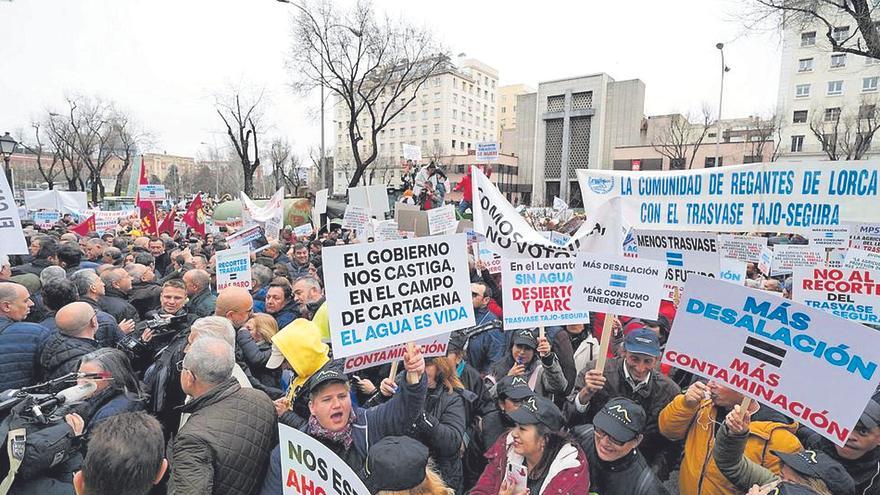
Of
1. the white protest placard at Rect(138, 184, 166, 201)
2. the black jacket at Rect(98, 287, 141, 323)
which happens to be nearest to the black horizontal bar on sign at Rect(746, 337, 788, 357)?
the black jacket at Rect(98, 287, 141, 323)

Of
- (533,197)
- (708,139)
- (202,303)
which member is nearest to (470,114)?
(533,197)

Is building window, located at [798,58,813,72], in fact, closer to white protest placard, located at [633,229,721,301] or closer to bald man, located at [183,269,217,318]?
white protest placard, located at [633,229,721,301]

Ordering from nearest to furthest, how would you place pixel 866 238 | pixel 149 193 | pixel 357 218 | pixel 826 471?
Answer: pixel 826 471
pixel 866 238
pixel 357 218
pixel 149 193

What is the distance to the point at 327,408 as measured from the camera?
8.52 feet

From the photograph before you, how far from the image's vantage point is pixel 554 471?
2.56 m

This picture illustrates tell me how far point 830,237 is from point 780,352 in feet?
24.3

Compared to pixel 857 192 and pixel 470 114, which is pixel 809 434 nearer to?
pixel 857 192

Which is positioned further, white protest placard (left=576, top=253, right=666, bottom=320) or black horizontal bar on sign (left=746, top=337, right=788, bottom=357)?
white protest placard (left=576, top=253, right=666, bottom=320)

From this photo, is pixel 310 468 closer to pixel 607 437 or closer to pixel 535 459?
pixel 535 459

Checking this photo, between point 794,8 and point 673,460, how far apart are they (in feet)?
43.7

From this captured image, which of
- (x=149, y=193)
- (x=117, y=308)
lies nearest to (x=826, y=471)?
(x=117, y=308)

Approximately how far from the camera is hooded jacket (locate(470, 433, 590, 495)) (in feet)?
8.20

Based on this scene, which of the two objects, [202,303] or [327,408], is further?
[202,303]

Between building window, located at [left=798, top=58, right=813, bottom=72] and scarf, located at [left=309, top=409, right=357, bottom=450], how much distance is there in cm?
6689
